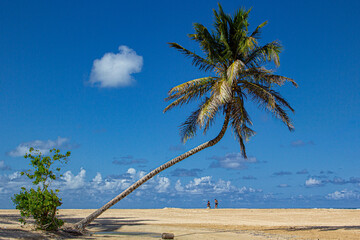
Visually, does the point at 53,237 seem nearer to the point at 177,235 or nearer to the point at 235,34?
the point at 177,235

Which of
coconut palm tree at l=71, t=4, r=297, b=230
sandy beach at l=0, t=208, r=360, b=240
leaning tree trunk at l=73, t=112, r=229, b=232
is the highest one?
coconut palm tree at l=71, t=4, r=297, b=230

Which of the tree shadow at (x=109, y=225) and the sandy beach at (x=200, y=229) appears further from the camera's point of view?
the tree shadow at (x=109, y=225)

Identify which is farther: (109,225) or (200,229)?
(109,225)

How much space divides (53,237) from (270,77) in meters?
12.0

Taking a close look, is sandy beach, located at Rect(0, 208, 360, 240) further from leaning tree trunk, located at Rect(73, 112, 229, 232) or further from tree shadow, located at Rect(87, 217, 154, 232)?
leaning tree trunk, located at Rect(73, 112, 229, 232)

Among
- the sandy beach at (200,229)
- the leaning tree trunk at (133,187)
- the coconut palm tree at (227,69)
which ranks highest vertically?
the coconut palm tree at (227,69)

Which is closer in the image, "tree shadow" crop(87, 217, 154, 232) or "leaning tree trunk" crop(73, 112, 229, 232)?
"leaning tree trunk" crop(73, 112, 229, 232)

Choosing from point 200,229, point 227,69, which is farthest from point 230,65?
point 200,229

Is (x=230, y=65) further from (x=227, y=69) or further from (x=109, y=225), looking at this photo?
(x=109, y=225)

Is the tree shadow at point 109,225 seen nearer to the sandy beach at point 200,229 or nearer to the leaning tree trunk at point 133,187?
the sandy beach at point 200,229

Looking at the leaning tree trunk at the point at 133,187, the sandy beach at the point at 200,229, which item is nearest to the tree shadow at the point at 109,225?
the sandy beach at the point at 200,229

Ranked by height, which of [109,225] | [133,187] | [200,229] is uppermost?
[133,187]

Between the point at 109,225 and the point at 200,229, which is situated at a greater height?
the point at 109,225

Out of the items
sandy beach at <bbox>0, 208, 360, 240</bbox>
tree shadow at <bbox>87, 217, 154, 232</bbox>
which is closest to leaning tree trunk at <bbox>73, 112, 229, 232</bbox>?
sandy beach at <bbox>0, 208, 360, 240</bbox>
